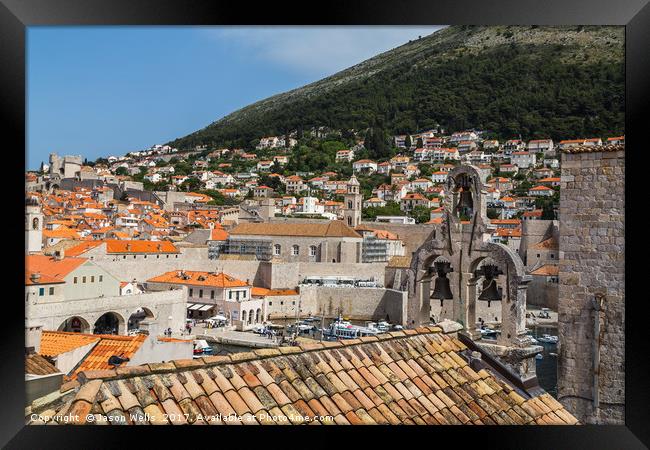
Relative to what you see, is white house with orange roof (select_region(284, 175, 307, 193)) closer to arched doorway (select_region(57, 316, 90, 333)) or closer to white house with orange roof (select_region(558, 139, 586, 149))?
arched doorway (select_region(57, 316, 90, 333))

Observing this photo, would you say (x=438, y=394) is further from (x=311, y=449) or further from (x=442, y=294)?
(x=442, y=294)

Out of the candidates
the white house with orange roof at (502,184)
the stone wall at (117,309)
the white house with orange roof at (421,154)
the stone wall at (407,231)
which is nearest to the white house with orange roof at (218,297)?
the stone wall at (117,309)

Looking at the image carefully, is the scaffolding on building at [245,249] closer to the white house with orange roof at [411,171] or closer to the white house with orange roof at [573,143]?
the white house with orange roof at [411,171]

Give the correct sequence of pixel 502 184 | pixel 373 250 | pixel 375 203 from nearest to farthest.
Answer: pixel 502 184 < pixel 373 250 < pixel 375 203

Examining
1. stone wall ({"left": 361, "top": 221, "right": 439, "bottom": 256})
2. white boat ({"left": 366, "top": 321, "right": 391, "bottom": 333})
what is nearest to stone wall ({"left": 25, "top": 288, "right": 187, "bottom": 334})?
white boat ({"left": 366, "top": 321, "right": 391, "bottom": 333})

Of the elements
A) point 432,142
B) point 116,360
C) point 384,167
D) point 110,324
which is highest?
point 432,142

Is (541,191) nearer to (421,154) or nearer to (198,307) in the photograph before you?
(198,307)

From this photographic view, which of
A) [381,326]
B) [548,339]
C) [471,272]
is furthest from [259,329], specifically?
[471,272]
